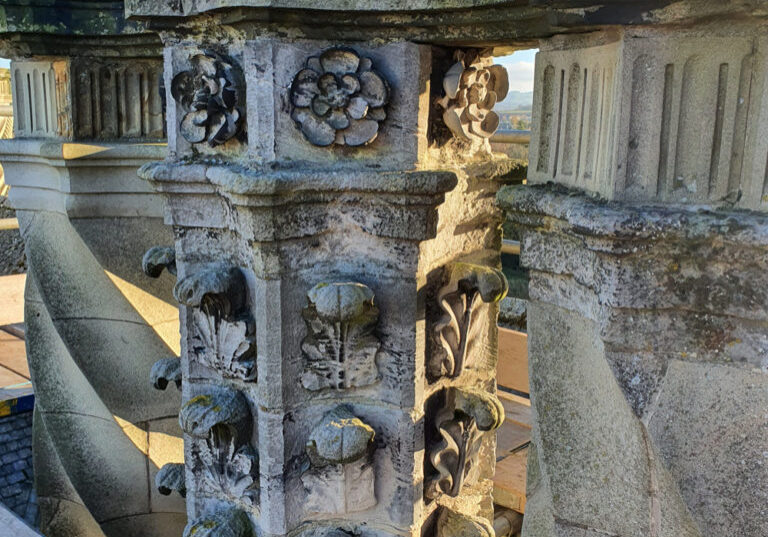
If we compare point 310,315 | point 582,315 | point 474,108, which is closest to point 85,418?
point 310,315

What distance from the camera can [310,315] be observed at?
167 cm

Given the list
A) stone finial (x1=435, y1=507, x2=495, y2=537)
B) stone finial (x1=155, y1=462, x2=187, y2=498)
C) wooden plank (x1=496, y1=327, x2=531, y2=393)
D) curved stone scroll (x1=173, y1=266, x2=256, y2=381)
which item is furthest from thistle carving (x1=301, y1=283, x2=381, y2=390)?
wooden plank (x1=496, y1=327, x2=531, y2=393)

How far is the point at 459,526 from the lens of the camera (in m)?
1.90

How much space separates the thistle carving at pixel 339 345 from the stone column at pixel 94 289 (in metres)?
Result: 1.13

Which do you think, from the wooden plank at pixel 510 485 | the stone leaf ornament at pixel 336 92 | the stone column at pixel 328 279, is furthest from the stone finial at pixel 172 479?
the wooden plank at pixel 510 485


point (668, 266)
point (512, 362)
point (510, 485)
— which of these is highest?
point (668, 266)

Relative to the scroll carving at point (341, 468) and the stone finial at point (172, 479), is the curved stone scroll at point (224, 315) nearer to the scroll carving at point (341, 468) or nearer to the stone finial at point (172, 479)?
the scroll carving at point (341, 468)

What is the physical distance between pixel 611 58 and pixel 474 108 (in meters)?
0.49

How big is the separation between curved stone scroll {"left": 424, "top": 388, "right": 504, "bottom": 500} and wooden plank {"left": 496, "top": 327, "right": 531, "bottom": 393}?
194 cm

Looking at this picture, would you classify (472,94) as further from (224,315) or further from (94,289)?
(94,289)

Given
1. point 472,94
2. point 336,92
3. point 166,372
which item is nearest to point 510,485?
point 166,372

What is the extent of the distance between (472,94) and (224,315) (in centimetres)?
69

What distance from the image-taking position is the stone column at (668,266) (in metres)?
1.22

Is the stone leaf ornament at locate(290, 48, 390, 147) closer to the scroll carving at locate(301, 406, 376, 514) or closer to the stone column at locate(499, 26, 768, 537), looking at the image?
the stone column at locate(499, 26, 768, 537)
